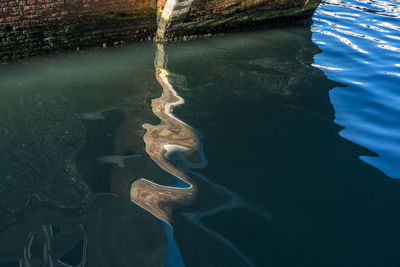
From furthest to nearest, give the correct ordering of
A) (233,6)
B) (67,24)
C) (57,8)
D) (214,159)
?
(233,6) < (67,24) < (57,8) < (214,159)

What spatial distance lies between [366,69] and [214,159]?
3403 millimetres

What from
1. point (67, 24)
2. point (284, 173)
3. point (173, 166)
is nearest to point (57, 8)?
point (67, 24)

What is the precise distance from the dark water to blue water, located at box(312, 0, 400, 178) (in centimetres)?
3

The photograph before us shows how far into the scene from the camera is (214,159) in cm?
315

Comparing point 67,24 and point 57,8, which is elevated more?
point 57,8

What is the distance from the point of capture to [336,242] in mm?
Result: 2408

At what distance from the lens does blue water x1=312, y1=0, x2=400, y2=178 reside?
3.56 metres

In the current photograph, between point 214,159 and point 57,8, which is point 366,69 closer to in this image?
point 214,159

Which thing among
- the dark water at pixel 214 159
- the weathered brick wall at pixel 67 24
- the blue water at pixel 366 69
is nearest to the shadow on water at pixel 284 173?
the dark water at pixel 214 159

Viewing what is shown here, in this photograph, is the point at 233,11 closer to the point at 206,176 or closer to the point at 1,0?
the point at 1,0

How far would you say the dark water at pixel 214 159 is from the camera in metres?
2.31

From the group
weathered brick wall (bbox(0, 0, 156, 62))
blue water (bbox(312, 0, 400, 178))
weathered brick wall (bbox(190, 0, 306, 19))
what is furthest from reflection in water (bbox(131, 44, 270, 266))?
weathered brick wall (bbox(190, 0, 306, 19))

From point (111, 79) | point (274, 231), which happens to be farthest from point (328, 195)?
point (111, 79)

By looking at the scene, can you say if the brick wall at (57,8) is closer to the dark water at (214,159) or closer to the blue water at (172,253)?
the dark water at (214,159)
